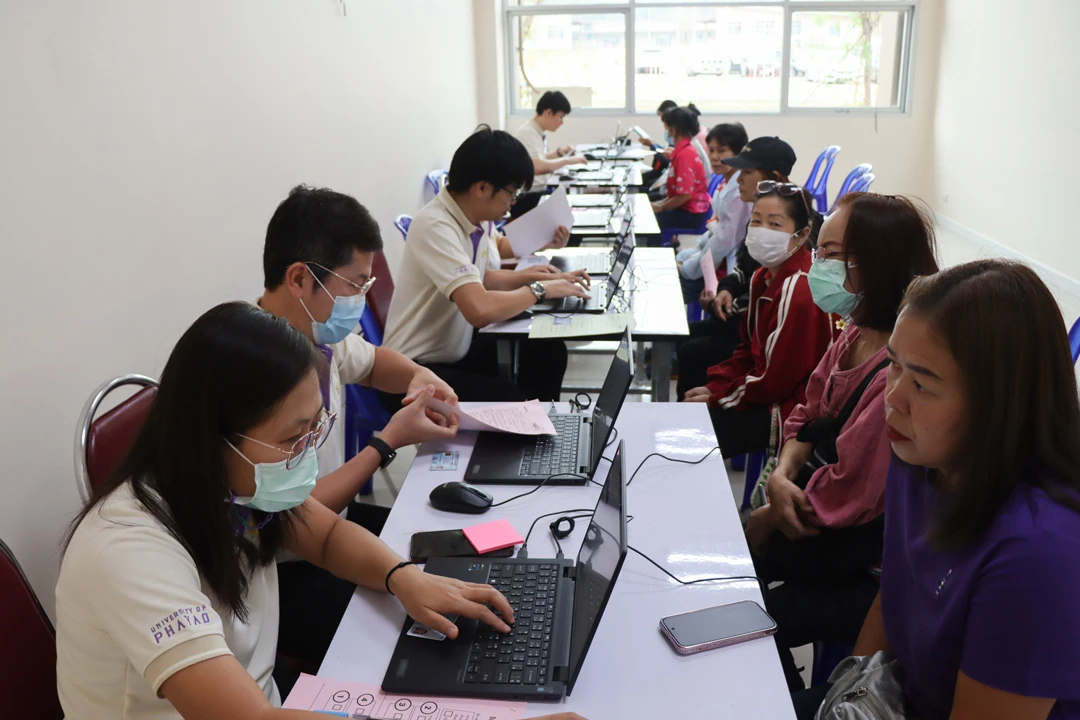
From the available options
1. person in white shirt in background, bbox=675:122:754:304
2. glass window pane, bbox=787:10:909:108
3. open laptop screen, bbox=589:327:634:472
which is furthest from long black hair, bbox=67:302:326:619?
glass window pane, bbox=787:10:909:108

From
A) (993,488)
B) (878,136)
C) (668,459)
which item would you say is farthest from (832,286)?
(878,136)

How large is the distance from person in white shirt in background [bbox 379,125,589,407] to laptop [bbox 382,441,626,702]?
4.32 feet

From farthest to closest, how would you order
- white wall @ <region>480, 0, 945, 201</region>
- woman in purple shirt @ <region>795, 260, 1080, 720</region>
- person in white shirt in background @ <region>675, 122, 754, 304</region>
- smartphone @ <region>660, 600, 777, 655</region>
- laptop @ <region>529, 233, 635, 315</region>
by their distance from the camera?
white wall @ <region>480, 0, 945, 201</region>
person in white shirt in background @ <region>675, 122, 754, 304</region>
laptop @ <region>529, 233, 635, 315</region>
smartphone @ <region>660, 600, 777, 655</region>
woman in purple shirt @ <region>795, 260, 1080, 720</region>

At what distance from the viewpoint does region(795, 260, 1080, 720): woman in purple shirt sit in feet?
3.12

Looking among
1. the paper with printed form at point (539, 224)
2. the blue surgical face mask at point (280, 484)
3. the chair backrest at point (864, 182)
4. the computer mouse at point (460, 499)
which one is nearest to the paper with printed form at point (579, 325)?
the paper with printed form at point (539, 224)

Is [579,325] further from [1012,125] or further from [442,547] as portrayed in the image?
[1012,125]

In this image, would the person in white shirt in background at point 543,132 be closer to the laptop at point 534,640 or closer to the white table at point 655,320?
the white table at point 655,320

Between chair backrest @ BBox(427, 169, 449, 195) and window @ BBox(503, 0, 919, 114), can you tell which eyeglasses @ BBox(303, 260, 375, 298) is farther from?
window @ BBox(503, 0, 919, 114)

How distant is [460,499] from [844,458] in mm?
788

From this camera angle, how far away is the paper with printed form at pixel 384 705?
1.08 m

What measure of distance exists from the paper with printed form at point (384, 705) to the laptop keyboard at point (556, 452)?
0.62 metres

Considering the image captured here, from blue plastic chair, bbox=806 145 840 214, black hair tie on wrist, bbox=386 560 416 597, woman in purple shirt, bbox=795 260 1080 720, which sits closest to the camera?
woman in purple shirt, bbox=795 260 1080 720

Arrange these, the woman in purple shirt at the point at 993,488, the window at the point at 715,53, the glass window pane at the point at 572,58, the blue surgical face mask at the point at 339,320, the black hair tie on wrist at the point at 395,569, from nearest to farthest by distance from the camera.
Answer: the woman in purple shirt at the point at 993,488, the black hair tie on wrist at the point at 395,569, the blue surgical face mask at the point at 339,320, the window at the point at 715,53, the glass window pane at the point at 572,58

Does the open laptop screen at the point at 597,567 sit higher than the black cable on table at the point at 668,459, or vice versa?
the open laptop screen at the point at 597,567
